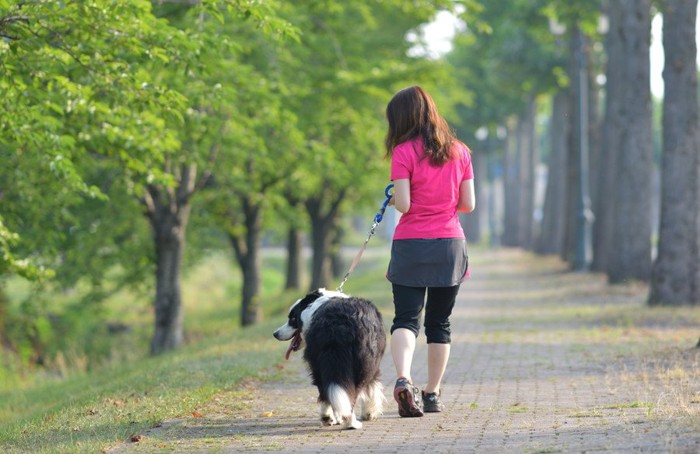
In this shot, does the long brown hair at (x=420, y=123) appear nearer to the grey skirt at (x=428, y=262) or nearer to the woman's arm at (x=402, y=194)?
the woman's arm at (x=402, y=194)

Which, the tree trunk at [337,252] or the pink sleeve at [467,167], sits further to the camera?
the tree trunk at [337,252]

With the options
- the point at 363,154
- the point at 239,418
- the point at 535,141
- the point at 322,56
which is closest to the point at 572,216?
the point at 363,154

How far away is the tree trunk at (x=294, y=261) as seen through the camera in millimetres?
35188

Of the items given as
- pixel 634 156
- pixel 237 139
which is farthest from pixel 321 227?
pixel 237 139

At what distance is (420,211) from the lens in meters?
7.76

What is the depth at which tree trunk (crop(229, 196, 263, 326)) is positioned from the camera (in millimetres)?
26047

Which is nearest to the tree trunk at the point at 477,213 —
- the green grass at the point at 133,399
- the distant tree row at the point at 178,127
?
the distant tree row at the point at 178,127

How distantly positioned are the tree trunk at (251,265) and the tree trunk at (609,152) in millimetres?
7880

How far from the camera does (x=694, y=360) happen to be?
11.0 meters

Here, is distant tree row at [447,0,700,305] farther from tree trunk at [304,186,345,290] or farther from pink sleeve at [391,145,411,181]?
pink sleeve at [391,145,411,181]

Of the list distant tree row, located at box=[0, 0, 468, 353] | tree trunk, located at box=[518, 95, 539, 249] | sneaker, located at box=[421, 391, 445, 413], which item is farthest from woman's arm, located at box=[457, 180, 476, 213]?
tree trunk, located at box=[518, 95, 539, 249]

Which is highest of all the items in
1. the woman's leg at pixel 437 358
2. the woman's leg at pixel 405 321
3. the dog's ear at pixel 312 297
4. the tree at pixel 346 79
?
the tree at pixel 346 79

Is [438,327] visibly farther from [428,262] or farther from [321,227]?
[321,227]

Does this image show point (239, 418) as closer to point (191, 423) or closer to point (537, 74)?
point (191, 423)
